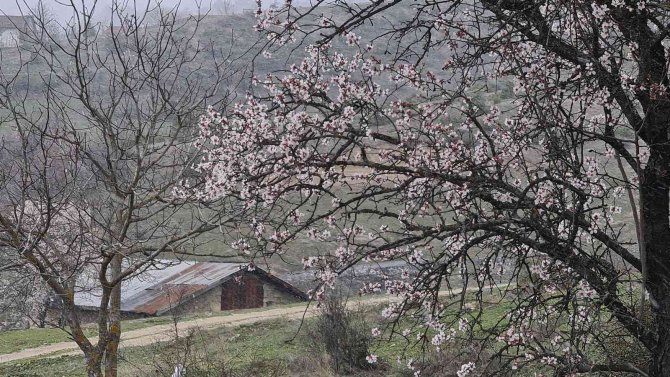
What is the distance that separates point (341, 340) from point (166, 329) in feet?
37.3

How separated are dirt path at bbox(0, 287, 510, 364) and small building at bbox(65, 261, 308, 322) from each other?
5.37 metres

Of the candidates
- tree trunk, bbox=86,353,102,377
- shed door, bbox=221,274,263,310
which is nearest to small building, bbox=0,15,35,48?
tree trunk, bbox=86,353,102,377

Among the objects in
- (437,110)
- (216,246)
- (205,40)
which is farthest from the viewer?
(205,40)

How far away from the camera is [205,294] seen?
32.6m

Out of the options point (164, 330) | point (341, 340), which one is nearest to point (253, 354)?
point (341, 340)

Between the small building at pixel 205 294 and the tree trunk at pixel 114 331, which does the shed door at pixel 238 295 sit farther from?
the tree trunk at pixel 114 331

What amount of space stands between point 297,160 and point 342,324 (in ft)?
26.9

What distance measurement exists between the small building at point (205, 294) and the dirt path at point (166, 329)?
5.37 meters

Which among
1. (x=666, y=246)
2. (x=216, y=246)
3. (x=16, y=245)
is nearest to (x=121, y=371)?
(x=16, y=245)

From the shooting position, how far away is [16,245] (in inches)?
285

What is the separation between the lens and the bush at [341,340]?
13352 mm

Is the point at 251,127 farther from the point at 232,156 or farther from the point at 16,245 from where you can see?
the point at 16,245

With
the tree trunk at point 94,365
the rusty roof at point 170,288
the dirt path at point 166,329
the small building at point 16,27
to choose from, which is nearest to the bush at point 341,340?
the dirt path at point 166,329

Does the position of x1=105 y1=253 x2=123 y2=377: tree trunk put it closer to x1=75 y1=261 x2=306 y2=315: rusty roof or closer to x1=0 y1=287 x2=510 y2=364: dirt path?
x1=0 y1=287 x2=510 y2=364: dirt path
